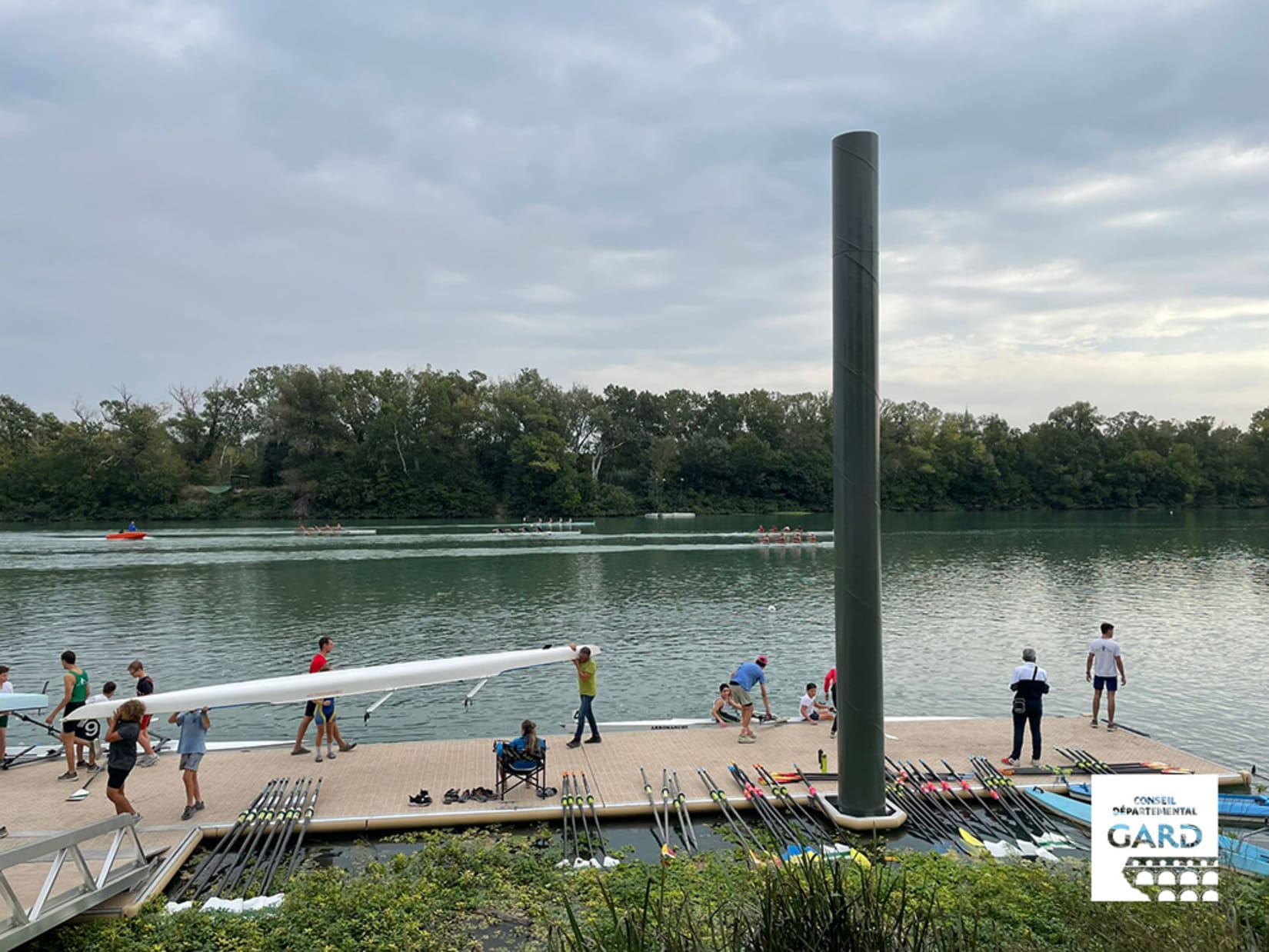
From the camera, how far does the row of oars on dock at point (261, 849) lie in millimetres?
8609

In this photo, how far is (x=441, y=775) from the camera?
39.4 feet

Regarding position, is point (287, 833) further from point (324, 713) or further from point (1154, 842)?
A: point (1154, 842)

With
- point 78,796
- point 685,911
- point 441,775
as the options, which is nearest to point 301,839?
point 441,775

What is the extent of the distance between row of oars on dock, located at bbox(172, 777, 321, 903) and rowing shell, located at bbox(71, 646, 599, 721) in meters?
1.27

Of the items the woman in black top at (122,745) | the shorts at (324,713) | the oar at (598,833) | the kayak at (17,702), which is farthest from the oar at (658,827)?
the kayak at (17,702)

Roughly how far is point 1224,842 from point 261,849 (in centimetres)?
1059

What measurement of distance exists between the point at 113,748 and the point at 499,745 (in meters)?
4.81

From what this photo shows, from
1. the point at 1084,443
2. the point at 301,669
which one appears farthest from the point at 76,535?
the point at 1084,443

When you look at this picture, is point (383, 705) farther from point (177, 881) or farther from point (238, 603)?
point (238, 603)

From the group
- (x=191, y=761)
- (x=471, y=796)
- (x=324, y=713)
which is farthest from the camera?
(x=324, y=713)

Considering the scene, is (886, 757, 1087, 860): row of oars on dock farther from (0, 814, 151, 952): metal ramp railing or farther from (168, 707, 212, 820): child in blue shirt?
(168, 707, 212, 820): child in blue shirt

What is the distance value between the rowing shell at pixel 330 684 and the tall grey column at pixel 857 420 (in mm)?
5063

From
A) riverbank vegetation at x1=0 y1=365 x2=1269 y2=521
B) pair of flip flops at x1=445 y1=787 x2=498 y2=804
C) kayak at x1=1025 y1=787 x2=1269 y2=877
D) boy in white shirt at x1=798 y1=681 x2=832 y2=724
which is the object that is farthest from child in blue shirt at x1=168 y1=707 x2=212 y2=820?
riverbank vegetation at x1=0 y1=365 x2=1269 y2=521

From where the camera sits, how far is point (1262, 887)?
6828 mm
